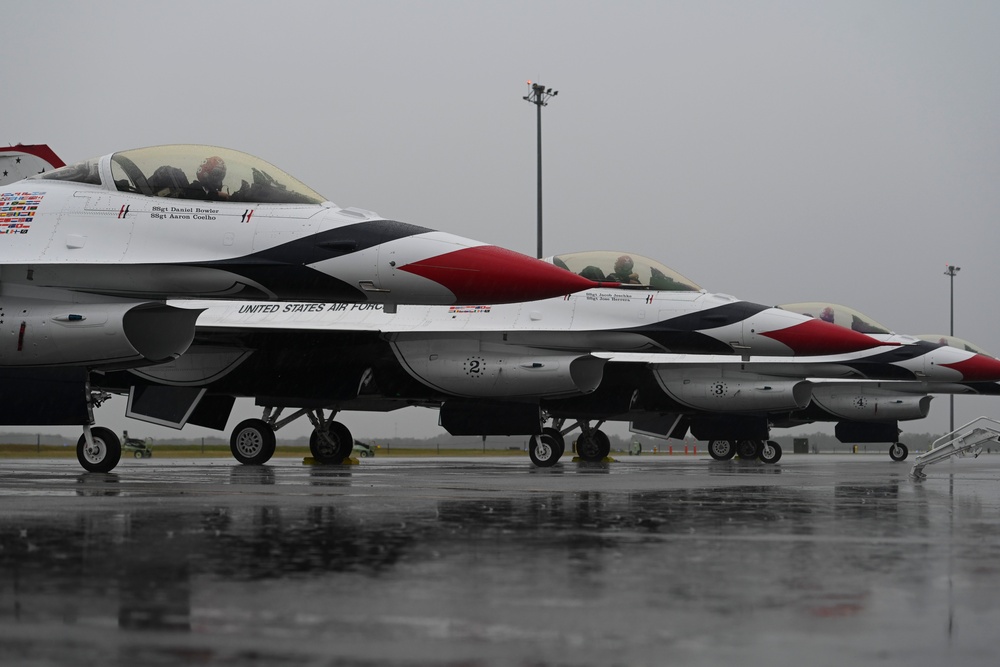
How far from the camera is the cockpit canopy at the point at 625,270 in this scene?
623 inches

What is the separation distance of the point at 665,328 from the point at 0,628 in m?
13.3

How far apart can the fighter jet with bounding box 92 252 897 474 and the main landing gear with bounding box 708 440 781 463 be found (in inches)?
348

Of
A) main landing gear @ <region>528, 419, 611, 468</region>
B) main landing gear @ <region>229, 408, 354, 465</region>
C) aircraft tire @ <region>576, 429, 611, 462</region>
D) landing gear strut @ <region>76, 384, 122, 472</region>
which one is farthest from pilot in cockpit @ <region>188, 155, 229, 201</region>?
aircraft tire @ <region>576, 429, 611, 462</region>

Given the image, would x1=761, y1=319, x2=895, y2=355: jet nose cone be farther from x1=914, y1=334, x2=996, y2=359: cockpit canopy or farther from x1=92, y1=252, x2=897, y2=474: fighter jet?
x1=914, y1=334, x2=996, y2=359: cockpit canopy

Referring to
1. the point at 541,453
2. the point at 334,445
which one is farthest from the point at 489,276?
the point at 541,453

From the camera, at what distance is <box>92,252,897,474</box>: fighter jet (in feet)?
46.0

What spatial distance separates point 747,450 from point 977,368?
17.5 feet

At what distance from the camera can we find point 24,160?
16.3 meters

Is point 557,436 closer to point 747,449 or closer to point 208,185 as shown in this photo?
point 747,449

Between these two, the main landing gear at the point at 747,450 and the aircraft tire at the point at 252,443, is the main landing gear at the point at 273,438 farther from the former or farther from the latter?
the main landing gear at the point at 747,450

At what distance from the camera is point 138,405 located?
13.9m

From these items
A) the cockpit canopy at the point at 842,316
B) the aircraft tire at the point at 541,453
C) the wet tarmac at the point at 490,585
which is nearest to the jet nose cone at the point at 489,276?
the wet tarmac at the point at 490,585

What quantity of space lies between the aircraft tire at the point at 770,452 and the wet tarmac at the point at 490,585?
18500 mm

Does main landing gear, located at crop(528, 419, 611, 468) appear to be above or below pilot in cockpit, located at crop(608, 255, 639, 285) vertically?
below
